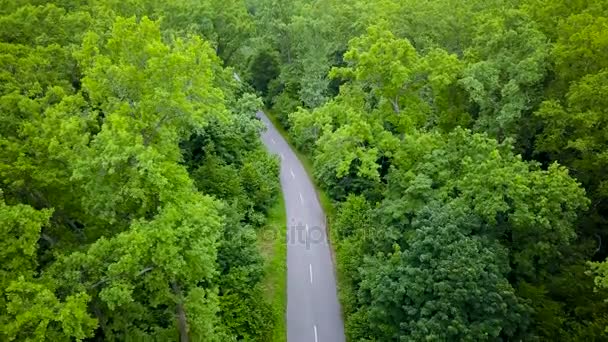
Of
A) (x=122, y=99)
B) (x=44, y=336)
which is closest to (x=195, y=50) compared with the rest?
(x=122, y=99)

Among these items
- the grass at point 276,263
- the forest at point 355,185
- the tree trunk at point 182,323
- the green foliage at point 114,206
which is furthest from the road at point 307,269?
the tree trunk at point 182,323

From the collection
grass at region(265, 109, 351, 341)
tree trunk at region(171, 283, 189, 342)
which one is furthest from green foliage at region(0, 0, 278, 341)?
grass at region(265, 109, 351, 341)

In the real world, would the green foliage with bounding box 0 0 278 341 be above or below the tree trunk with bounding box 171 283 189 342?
above

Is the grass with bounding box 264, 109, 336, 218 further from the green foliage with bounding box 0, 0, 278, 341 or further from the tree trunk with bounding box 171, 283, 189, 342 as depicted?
the tree trunk with bounding box 171, 283, 189, 342

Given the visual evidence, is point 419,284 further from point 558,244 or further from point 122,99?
point 122,99

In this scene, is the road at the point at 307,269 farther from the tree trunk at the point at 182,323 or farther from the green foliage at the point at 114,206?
the tree trunk at the point at 182,323
